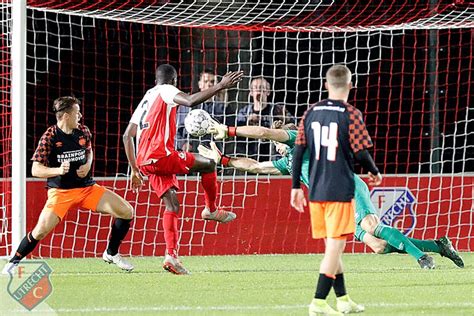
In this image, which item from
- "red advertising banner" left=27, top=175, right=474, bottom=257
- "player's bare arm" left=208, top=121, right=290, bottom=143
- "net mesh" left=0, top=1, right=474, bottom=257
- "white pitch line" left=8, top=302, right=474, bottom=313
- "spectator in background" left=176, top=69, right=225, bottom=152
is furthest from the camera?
"spectator in background" left=176, top=69, right=225, bottom=152

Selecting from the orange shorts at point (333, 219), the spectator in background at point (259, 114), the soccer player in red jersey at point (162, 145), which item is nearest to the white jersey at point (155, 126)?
the soccer player in red jersey at point (162, 145)

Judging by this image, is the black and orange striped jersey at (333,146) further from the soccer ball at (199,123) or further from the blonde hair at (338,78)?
the soccer ball at (199,123)

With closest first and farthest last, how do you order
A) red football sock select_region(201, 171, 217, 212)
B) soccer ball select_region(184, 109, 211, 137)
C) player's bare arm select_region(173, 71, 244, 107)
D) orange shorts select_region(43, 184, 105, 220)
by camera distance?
player's bare arm select_region(173, 71, 244, 107), soccer ball select_region(184, 109, 211, 137), orange shorts select_region(43, 184, 105, 220), red football sock select_region(201, 171, 217, 212)

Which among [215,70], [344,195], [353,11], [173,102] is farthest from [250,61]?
[344,195]

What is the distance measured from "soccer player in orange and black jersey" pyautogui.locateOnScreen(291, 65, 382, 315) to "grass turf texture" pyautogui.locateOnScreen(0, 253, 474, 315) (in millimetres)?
634

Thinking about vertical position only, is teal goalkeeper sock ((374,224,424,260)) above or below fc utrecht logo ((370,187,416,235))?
above

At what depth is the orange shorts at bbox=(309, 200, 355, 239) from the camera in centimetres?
764

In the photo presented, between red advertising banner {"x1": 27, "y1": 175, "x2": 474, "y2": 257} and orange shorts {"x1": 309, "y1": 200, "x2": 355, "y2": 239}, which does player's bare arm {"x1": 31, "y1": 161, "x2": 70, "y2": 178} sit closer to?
red advertising banner {"x1": 27, "y1": 175, "x2": 474, "y2": 257}

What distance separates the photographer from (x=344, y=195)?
7660mm

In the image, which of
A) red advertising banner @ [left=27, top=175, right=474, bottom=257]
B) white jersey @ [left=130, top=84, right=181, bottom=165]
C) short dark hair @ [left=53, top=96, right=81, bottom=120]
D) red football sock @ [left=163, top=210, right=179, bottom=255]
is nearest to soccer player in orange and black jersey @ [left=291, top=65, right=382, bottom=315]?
red football sock @ [left=163, top=210, right=179, bottom=255]

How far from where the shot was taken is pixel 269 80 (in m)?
15.3

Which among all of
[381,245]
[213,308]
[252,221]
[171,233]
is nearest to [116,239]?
[171,233]

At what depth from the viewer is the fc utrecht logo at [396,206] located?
13617 mm

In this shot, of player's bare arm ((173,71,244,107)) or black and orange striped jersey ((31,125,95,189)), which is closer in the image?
player's bare arm ((173,71,244,107))
